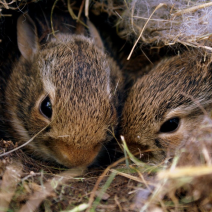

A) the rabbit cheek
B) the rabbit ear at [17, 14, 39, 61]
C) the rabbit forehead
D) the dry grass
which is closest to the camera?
the dry grass

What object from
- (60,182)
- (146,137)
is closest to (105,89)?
(146,137)

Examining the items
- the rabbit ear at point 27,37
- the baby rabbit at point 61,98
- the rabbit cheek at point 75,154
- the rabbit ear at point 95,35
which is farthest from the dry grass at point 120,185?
the rabbit ear at point 95,35

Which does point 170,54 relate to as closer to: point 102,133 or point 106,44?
point 106,44

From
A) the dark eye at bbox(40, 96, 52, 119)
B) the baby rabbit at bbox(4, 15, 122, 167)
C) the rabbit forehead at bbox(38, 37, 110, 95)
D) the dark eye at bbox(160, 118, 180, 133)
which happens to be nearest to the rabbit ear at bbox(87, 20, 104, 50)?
the baby rabbit at bbox(4, 15, 122, 167)

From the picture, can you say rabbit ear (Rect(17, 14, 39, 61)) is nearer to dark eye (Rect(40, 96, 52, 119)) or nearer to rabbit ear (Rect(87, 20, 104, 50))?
rabbit ear (Rect(87, 20, 104, 50))

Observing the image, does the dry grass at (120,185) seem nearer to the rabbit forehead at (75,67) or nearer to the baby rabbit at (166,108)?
the baby rabbit at (166,108)

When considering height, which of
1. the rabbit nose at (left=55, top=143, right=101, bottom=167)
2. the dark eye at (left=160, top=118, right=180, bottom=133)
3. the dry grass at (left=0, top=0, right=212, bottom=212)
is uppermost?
the dark eye at (left=160, top=118, right=180, bottom=133)
